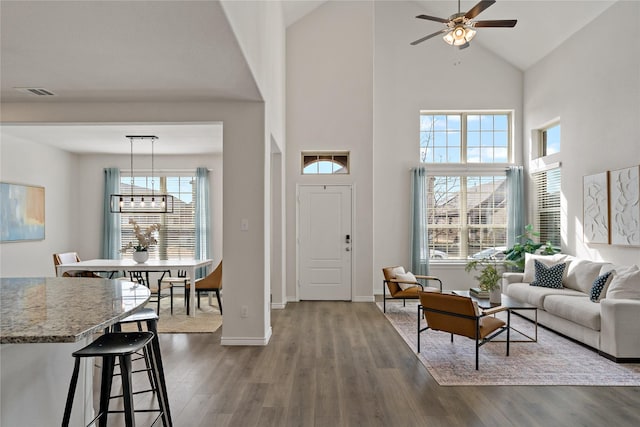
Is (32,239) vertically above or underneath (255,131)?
underneath

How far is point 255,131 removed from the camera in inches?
186

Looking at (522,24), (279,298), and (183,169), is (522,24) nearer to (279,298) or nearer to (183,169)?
(279,298)

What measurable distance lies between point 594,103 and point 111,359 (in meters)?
6.65

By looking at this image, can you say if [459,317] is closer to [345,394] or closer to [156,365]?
[345,394]

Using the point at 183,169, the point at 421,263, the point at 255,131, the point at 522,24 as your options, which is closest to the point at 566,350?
the point at 421,263

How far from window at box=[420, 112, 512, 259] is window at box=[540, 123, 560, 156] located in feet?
2.22

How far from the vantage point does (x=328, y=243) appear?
741 centimetres

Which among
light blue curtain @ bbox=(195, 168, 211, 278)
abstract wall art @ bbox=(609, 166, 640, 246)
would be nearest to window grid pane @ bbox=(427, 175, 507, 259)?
abstract wall art @ bbox=(609, 166, 640, 246)

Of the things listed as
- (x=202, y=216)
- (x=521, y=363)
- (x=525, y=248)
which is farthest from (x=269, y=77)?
(x=525, y=248)

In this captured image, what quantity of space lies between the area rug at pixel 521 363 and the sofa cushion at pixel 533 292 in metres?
0.46

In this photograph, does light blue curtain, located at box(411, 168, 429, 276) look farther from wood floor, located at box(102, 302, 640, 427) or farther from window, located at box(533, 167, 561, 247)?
wood floor, located at box(102, 302, 640, 427)

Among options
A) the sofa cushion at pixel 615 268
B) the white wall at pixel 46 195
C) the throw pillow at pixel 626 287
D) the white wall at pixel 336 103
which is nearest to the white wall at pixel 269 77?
the white wall at pixel 336 103

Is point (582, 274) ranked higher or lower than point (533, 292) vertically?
higher

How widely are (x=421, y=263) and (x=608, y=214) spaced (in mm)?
3209
